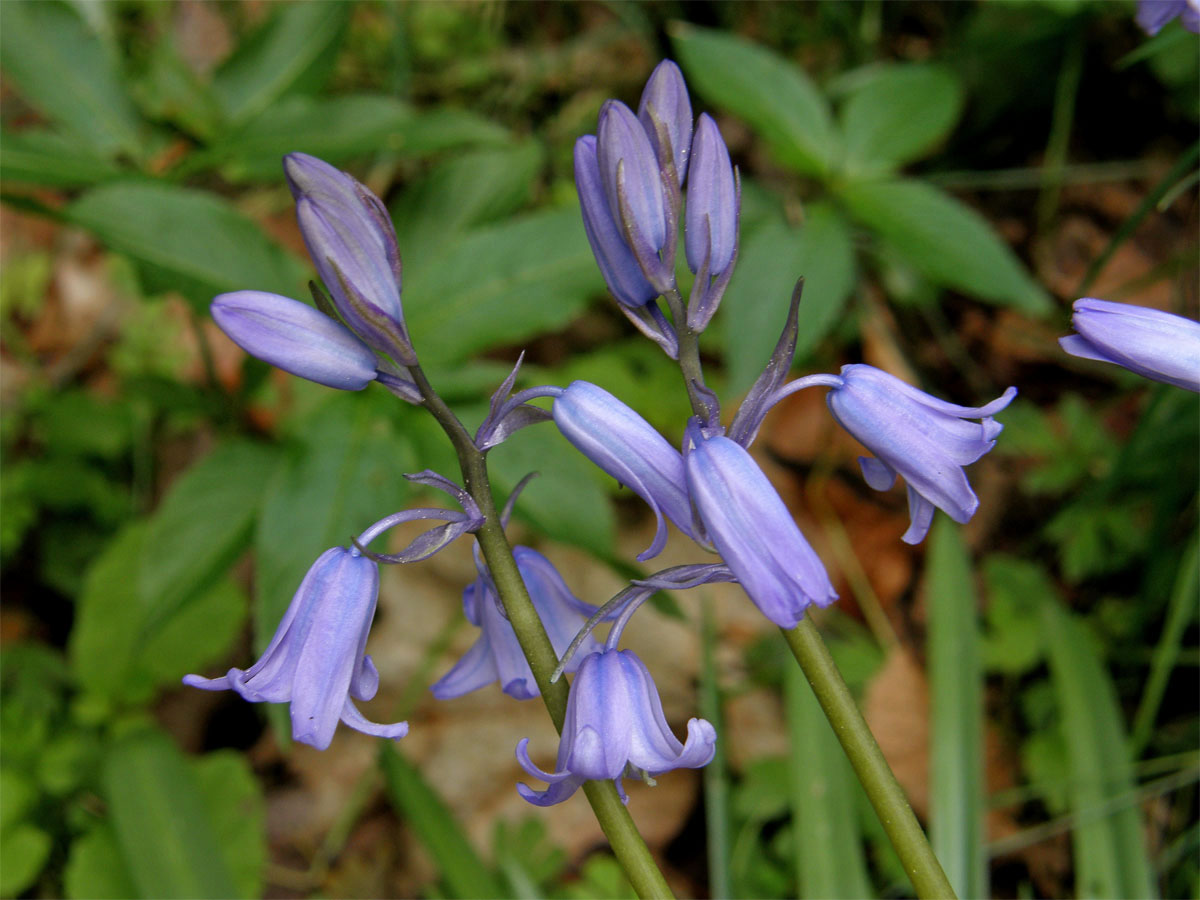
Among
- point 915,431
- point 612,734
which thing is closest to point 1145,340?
point 915,431

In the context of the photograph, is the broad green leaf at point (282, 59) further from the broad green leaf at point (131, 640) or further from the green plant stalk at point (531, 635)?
the green plant stalk at point (531, 635)

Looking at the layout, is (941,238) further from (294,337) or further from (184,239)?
(294,337)

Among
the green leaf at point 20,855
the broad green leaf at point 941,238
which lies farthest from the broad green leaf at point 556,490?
the green leaf at point 20,855

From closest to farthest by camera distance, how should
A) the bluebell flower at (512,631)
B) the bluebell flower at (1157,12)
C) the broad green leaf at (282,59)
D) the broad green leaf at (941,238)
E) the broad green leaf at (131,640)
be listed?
the bluebell flower at (512,631)
the bluebell flower at (1157,12)
the broad green leaf at (941,238)
the broad green leaf at (282,59)
the broad green leaf at (131,640)

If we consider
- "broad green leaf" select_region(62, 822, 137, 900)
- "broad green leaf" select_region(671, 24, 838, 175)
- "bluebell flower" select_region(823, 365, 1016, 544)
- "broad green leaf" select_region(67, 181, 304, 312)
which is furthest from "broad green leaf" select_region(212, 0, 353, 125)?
"bluebell flower" select_region(823, 365, 1016, 544)

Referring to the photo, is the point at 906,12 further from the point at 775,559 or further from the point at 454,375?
the point at 775,559
